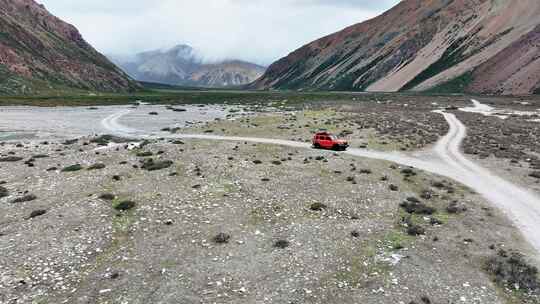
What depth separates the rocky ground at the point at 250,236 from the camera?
1878 cm

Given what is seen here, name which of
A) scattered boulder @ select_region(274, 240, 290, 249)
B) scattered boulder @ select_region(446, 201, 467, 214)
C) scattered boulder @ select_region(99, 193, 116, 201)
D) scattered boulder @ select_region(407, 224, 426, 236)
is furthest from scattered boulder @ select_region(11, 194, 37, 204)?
scattered boulder @ select_region(446, 201, 467, 214)

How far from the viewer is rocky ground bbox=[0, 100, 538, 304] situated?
18781 mm

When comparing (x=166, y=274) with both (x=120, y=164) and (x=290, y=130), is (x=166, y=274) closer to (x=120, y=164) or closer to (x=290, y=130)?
(x=120, y=164)

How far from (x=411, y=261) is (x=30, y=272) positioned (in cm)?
1883

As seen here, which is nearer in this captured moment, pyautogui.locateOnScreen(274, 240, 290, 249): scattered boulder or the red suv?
pyautogui.locateOnScreen(274, 240, 290, 249): scattered boulder

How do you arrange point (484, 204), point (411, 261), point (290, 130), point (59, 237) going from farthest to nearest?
point (290, 130) < point (484, 204) < point (59, 237) < point (411, 261)

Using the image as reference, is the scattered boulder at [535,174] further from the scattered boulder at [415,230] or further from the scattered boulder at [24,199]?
the scattered boulder at [24,199]

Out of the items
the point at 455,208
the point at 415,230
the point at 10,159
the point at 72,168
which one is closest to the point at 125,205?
the point at 72,168

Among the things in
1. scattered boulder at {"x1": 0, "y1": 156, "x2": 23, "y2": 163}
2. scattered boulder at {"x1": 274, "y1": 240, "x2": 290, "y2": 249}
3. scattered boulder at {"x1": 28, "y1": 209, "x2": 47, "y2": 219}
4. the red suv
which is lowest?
scattered boulder at {"x1": 274, "y1": 240, "x2": 290, "y2": 249}

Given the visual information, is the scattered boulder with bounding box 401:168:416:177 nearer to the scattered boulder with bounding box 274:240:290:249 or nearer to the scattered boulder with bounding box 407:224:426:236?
the scattered boulder with bounding box 407:224:426:236

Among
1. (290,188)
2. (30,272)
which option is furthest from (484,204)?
(30,272)

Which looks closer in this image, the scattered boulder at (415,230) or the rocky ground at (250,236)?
the rocky ground at (250,236)

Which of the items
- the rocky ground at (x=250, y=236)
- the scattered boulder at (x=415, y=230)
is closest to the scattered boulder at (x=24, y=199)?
the rocky ground at (x=250, y=236)

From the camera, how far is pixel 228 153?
4712cm
